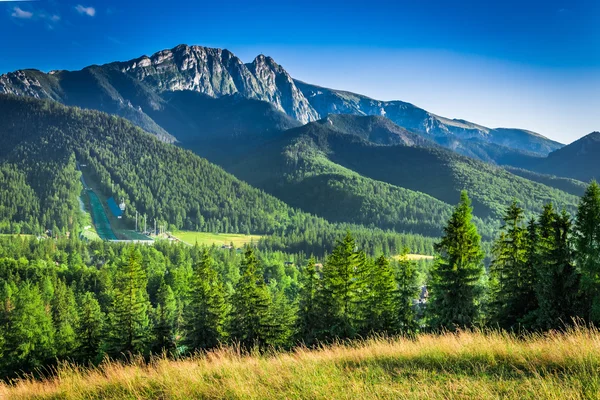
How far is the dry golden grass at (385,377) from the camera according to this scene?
6395 mm

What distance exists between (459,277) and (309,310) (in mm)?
13099

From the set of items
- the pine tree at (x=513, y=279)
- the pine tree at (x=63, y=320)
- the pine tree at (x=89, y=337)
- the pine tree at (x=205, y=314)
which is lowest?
the pine tree at (x=63, y=320)

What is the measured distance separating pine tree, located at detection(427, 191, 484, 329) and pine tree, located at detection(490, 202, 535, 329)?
160 cm

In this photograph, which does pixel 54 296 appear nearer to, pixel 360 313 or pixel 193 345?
pixel 193 345

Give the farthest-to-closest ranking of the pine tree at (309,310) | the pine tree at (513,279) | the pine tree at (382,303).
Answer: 1. the pine tree at (309,310)
2. the pine tree at (382,303)
3. the pine tree at (513,279)

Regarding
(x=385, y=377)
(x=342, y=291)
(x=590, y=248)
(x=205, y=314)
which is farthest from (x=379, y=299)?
(x=385, y=377)

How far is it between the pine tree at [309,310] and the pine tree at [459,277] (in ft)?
31.7

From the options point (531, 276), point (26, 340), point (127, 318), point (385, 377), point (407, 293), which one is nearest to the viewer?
point (385, 377)

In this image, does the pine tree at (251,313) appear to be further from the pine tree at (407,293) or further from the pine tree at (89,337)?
the pine tree at (89,337)

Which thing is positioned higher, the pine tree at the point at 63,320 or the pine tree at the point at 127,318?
the pine tree at the point at 127,318

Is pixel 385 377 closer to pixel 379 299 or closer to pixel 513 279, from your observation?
pixel 513 279

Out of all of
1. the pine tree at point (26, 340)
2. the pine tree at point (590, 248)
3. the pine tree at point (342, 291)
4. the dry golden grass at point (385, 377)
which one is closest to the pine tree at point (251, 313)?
the pine tree at point (342, 291)

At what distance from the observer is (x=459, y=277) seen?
27.4 metres

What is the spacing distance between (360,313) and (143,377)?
26.9m
